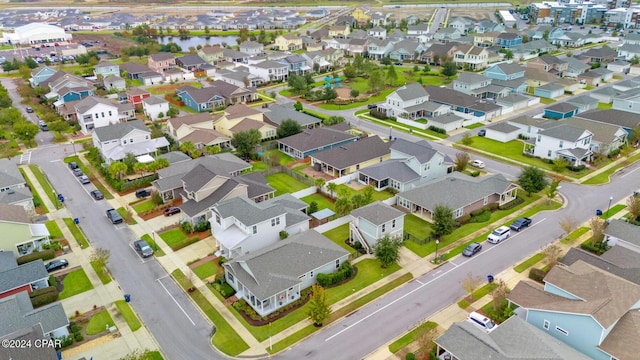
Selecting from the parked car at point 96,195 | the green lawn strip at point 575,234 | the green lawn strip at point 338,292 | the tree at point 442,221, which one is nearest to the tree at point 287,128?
the parked car at point 96,195

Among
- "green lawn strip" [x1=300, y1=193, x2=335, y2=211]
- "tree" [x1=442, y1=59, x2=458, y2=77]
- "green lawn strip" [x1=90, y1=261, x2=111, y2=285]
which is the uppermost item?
"tree" [x1=442, y1=59, x2=458, y2=77]

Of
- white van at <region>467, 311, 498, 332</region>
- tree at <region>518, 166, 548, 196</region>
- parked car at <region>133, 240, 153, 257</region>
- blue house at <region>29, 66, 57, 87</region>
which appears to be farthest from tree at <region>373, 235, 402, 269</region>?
blue house at <region>29, 66, 57, 87</region>

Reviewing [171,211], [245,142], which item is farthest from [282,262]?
[245,142]

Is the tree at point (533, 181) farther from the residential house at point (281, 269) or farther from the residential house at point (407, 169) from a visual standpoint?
the residential house at point (281, 269)

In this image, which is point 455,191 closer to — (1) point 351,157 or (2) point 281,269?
(1) point 351,157

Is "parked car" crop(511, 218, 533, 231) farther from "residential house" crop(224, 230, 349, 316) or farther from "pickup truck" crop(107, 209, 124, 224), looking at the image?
"pickup truck" crop(107, 209, 124, 224)
